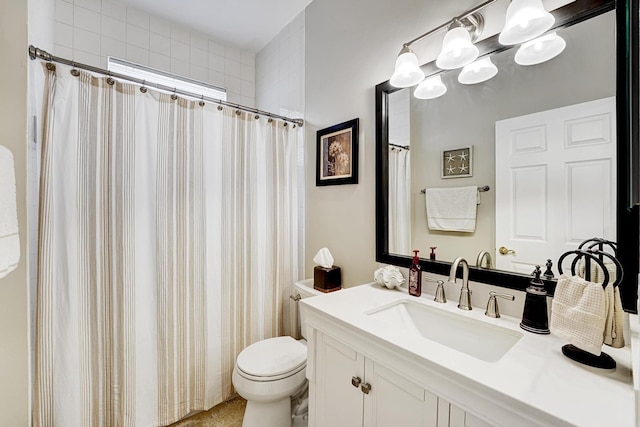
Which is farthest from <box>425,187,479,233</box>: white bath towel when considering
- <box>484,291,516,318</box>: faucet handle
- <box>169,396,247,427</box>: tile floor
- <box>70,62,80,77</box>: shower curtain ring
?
<box>70,62,80,77</box>: shower curtain ring

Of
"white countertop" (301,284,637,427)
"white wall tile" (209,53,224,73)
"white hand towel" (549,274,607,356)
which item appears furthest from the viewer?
"white wall tile" (209,53,224,73)

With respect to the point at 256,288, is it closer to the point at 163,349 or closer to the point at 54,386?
the point at 163,349

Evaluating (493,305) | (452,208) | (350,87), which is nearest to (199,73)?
(350,87)

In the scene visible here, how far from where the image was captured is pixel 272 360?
57.2 inches

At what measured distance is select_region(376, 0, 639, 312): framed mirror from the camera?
0.80 meters

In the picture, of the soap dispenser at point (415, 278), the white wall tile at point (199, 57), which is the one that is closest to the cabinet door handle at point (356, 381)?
the soap dispenser at point (415, 278)

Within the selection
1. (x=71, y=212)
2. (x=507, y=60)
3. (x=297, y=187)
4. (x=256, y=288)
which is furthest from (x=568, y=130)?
(x=71, y=212)

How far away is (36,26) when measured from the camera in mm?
1226

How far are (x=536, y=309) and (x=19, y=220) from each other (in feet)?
5.98

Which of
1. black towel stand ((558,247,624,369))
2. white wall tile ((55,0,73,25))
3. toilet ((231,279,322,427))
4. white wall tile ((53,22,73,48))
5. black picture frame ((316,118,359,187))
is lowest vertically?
toilet ((231,279,322,427))

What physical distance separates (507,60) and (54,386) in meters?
2.38

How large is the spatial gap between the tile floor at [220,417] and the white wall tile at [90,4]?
269cm

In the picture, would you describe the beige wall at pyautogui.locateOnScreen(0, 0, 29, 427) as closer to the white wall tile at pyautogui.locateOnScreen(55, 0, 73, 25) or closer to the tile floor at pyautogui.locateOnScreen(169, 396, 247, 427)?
the tile floor at pyautogui.locateOnScreen(169, 396, 247, 427)

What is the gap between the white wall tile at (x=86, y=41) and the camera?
178cm
